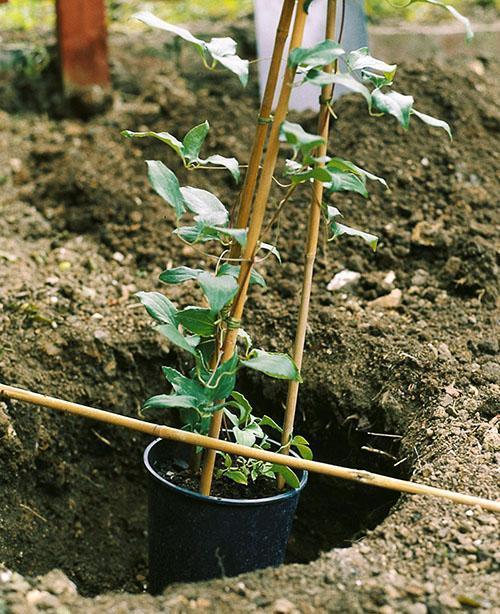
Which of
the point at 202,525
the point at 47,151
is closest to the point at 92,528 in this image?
the point at 202,525

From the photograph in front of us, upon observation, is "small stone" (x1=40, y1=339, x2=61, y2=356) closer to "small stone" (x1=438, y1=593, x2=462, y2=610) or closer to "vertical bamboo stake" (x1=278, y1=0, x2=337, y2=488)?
"vertical bamboo stake" (x1=278, y1=0, x2=337, y2=488)

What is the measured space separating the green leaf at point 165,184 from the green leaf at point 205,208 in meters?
A: 0.02

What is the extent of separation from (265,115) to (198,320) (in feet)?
1.31

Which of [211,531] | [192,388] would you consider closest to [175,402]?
[192,388]

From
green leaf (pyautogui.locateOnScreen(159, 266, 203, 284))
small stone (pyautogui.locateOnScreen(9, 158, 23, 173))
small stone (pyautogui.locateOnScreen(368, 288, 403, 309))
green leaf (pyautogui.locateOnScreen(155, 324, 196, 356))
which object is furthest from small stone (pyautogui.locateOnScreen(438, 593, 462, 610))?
small stone (pyautogui.locateOnScreen(9, 158, 23, 173))

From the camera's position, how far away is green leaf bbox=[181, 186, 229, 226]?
5.22 ft

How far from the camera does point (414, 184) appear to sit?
9.47 ft

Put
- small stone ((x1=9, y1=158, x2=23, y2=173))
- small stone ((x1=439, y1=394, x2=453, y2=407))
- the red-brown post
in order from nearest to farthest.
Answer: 1. small stone ((x1=439, y1=394, x2=453, y2=407))
2. small stone ((x1=9, y1=158, x2=23, y2=173))
3. the red-brown post

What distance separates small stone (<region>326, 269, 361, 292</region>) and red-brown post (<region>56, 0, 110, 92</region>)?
1619 millimetres

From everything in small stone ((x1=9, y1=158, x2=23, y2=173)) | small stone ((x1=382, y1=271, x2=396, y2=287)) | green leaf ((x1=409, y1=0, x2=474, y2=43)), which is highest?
green leaf ((x1=409, y1=0, x2=474, y2=43))

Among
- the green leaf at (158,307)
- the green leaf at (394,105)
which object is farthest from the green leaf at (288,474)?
the green leaf at (394,105)

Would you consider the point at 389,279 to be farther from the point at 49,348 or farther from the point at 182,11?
the point at 182,11

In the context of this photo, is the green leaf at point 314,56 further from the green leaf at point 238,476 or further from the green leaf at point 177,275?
the green leaf at point 238,476

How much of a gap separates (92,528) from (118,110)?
1.96 metres
